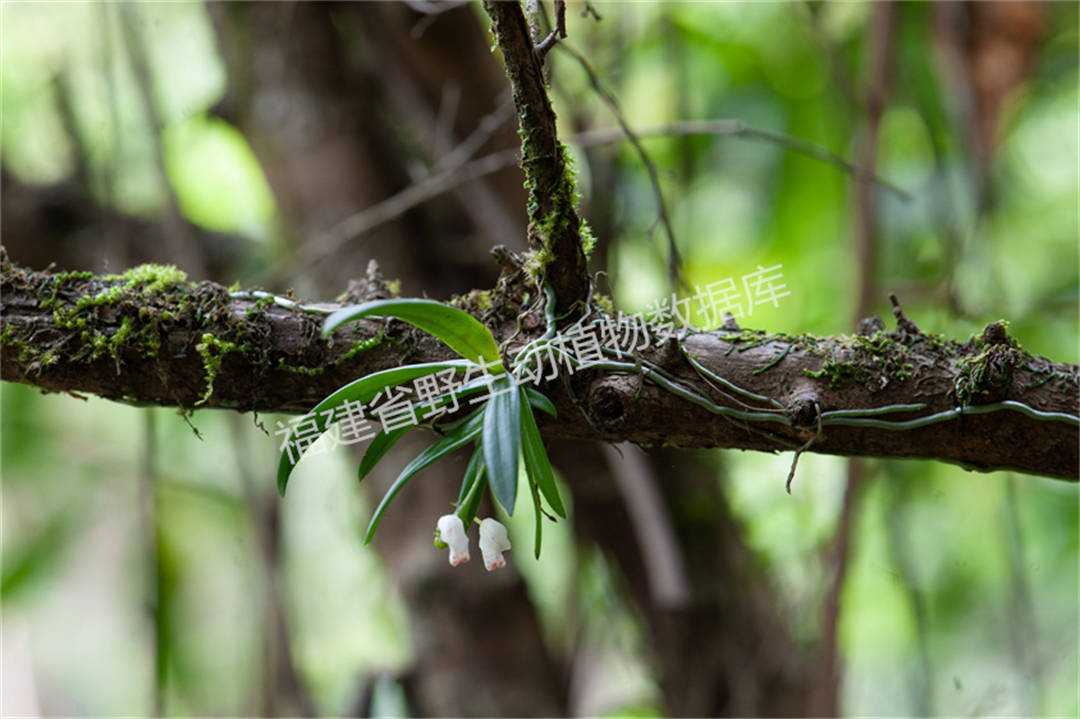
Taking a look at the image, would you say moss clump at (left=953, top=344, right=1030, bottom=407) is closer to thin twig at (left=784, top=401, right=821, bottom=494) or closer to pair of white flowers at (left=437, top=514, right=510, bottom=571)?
thin twig at (left=784, top=401, right=821, bottom=494)

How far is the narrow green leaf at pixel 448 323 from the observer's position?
0.53 metres

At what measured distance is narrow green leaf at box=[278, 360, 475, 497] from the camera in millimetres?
554

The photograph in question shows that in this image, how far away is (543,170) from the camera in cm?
57

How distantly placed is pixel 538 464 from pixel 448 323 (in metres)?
0.11

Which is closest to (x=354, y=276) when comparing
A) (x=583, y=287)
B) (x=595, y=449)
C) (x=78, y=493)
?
(x=595, y=449)

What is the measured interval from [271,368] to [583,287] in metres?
0.25

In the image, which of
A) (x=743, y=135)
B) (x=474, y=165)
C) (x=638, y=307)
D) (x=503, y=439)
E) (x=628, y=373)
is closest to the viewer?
(x=503, y=439)

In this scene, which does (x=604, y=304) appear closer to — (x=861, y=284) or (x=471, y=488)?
(x=471, y=488)

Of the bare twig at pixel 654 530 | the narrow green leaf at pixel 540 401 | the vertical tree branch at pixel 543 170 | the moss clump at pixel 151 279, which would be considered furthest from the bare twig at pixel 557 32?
the bare twig at pixel 654 530

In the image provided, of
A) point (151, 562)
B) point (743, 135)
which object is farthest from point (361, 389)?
point (151, 562)

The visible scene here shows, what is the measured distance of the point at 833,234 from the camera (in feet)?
6.93

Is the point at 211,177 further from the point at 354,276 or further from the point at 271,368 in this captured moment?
the point at 271,368

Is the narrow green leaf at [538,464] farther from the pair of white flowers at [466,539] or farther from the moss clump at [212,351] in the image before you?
the moss clump at [212,351]

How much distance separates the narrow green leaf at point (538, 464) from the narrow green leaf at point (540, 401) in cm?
3
